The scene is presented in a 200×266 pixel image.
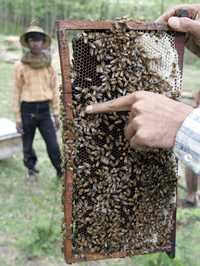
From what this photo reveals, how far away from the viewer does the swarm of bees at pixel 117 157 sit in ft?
7.20

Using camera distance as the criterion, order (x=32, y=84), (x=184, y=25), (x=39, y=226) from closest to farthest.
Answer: (x=184, y=25) < (x=39, y=226) < (x=32, y=84)

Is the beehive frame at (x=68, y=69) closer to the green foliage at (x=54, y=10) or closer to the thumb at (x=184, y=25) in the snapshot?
the thumb at (x=184, y=25)

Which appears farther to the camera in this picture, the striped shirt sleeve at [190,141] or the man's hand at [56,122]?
the man's hand at [56,122]

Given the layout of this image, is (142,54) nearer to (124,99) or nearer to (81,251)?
(124,99)

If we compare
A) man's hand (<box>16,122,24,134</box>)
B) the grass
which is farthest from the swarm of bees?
man's hand (<box>16,122,24,134</box>)

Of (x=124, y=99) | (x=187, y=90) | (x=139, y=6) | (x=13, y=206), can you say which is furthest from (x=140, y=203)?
(x=139, y=6)

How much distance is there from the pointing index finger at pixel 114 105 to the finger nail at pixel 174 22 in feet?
1.33

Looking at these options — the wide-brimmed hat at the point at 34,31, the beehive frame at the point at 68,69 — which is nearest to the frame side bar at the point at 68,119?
the beehive frame at the point at 68,69

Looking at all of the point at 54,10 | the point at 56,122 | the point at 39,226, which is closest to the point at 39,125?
the point at 56,122

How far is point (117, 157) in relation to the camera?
2.30 meters

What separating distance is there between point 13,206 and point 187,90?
28.9ft

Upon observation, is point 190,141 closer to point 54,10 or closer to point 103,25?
point 103,25

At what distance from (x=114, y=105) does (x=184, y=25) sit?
1.57 feet

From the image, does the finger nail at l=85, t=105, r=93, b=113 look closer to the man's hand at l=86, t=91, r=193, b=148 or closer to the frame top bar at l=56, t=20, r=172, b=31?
the man's hand at l=86, t=91, r=193, b=148
